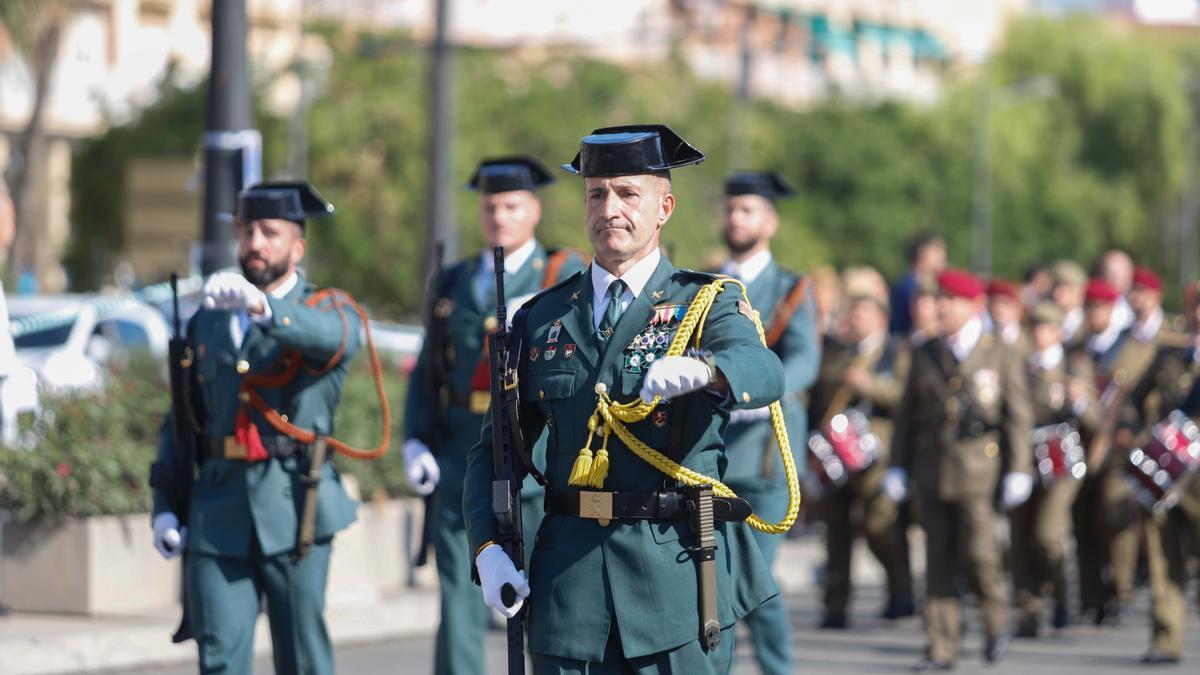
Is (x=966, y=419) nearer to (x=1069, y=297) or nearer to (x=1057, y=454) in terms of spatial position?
(x=1057, y=454)

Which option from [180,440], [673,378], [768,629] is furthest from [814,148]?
[673,378]

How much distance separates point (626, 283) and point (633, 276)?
0.03m

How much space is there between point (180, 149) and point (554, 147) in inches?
251

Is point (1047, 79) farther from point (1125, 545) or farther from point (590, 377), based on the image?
point (590, 377)

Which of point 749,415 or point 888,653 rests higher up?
point 749,415

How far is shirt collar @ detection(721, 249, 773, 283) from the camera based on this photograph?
380 inches

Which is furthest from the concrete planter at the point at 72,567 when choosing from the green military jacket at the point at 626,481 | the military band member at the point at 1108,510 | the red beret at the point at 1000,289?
the green military jacket at the point at 626,481

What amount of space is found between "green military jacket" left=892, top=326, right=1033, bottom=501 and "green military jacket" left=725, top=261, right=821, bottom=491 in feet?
4.77

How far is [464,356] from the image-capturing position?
8.95 m

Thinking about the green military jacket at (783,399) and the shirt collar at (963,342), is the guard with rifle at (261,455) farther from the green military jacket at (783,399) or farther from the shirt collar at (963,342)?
the shirt collar at (963,342)

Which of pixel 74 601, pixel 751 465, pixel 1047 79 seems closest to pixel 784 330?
pixel 751 465

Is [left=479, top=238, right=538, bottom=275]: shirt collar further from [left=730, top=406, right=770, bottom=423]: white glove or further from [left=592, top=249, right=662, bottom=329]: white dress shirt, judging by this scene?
[left=592, top=249, right=662, bottom=329]: white dress shirt

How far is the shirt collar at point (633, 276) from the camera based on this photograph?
18.7 ft

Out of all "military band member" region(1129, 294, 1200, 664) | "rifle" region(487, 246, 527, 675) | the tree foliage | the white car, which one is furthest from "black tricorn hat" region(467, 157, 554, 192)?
the tree foliage
